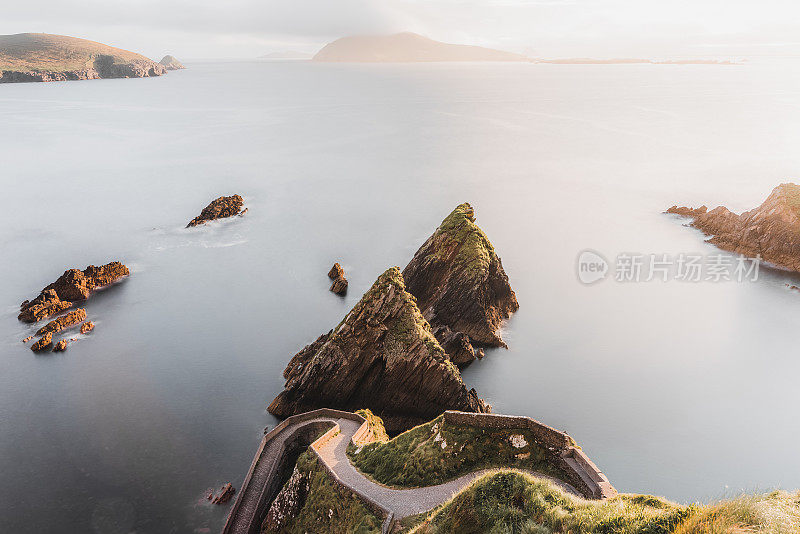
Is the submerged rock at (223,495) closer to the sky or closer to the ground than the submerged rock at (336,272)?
closer to the ground

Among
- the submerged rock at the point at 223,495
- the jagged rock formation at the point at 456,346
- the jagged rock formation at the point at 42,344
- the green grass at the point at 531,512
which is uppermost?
the green grass at the point at 531,512

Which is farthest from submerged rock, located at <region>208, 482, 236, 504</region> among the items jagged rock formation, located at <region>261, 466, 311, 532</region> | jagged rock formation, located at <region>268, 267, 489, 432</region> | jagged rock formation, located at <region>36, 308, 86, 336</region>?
jagged rock formation, located at <region>36, 308, 86, 336</region>

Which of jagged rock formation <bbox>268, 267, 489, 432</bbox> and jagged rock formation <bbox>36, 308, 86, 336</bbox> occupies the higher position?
jagged rock formation <bbox>268, 267, 489, 432</bbox>

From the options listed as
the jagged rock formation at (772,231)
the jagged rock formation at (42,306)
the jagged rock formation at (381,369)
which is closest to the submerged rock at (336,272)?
the jagged rock formation at (381,369)

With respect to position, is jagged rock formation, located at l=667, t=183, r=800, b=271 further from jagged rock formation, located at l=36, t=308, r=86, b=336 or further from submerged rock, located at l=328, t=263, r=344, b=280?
jagged rock formation, located at l=36, t=308, r=86, b=336

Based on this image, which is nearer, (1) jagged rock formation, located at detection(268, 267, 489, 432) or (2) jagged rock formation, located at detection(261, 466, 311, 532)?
(2) jagged rock formation, located at detection(261, 466, 311, 532)

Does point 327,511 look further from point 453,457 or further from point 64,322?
point 64,322

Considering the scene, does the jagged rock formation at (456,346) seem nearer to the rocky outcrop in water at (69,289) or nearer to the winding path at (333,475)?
the winding path at (333,475)
